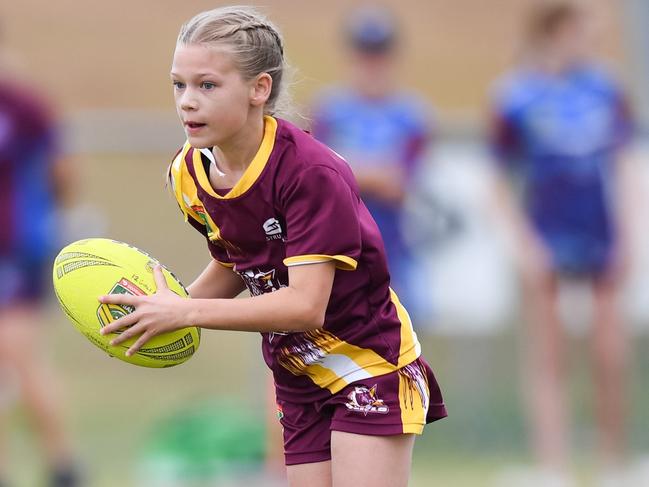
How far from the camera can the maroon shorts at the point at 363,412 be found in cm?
379

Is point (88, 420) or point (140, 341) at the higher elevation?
point (140, 341)

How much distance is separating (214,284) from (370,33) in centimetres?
365

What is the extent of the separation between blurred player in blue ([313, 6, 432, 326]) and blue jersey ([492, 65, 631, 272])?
542 millimetres

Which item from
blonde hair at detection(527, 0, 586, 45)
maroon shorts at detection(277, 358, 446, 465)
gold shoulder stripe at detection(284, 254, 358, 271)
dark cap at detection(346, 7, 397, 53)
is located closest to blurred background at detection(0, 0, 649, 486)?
blonde hair at detection(527, 0, 586, 45)

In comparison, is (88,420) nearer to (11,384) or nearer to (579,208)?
(11,384)

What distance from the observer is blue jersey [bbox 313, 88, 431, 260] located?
290 inches

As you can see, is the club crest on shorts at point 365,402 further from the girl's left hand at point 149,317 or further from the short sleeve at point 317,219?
the girl's left hand at point 149,317

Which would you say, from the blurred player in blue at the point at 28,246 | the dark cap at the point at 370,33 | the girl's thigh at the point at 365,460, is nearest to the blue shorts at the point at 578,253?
the dark cap at the point at 370,33

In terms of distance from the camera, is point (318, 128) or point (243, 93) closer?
point (243, 93)

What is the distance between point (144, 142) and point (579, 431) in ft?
11.3

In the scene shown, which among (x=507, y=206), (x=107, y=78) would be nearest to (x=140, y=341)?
(x=507, y=206)

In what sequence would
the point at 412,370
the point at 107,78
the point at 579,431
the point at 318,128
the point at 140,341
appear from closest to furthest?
the point at 140,341, the point at 412,370, the point at 318,128, the point at 579,431, the point at 107,78

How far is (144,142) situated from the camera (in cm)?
913

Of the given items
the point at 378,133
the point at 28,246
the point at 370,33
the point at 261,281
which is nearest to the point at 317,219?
the point at 261,281
